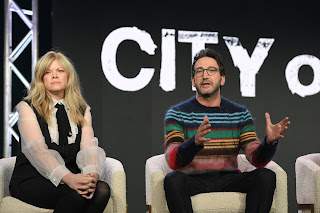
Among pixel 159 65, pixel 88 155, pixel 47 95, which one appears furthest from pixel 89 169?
pixel 159 65

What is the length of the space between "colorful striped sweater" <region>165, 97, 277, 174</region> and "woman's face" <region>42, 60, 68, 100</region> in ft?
2.54

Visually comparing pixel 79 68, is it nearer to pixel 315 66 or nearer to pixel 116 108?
pixel 116 108

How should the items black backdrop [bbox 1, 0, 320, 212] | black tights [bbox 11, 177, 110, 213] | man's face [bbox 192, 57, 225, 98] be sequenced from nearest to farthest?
black tights [bbox 11, 177, 110, 213] < man's face [bbox 192, 57, 225, 98] < black backdrop [bbox 1, 0, 320, 212]

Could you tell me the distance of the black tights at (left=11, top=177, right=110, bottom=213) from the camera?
3.18 metres

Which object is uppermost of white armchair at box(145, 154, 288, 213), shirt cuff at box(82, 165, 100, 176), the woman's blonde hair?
the woman's blonde hair

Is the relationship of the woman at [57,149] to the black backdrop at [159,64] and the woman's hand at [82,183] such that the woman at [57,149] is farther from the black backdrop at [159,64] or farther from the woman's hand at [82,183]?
the black backdrop at [159,64]

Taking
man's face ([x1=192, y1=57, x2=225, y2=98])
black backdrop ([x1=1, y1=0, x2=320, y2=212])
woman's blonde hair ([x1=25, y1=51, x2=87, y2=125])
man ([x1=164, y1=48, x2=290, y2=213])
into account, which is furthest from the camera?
black backdrop ([x1=1, y1=0, x2=320, y2=212])

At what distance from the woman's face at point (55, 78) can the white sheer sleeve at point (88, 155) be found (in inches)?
11.3

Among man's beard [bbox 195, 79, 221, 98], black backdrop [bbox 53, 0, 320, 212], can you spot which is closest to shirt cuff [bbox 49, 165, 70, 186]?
man's beard [bbox 195, 79, 221, 98]

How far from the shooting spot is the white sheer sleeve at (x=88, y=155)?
348cm

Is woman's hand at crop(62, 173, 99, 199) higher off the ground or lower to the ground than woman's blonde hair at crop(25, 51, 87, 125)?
lower

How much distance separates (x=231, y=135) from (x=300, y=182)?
75 centimetres

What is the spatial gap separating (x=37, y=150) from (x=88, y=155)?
0.34 m

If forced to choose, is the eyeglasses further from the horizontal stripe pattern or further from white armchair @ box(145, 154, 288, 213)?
white armchair @ box(145, 154, 288, 213)
